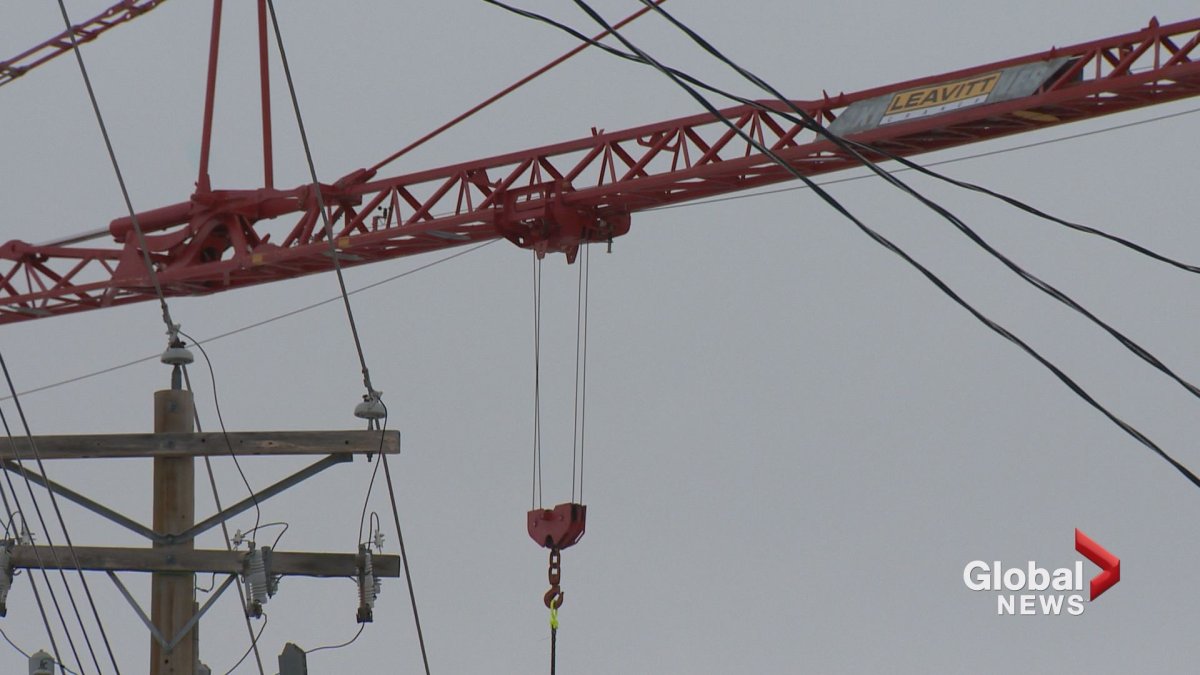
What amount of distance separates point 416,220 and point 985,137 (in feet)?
28.2

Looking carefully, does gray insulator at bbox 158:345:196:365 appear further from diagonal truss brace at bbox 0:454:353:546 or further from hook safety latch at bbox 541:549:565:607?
hook safety latch at bbox 541:549:565:607

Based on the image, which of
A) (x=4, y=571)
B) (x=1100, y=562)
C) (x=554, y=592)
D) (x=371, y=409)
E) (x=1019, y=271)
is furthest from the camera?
(x=1100, y=562)

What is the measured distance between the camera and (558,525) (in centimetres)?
2342

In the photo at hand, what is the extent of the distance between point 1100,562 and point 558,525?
2091 cm

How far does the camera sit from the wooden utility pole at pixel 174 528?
13688mm

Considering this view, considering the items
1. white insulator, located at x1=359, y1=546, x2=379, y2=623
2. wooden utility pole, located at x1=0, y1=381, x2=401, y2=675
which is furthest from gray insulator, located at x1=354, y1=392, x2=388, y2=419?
white insulator, located at x1=359, y1=546, x2=379, y2=623

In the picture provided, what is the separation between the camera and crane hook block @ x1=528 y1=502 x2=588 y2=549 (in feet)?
76.7

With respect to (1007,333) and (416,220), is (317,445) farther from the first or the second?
(416,220)

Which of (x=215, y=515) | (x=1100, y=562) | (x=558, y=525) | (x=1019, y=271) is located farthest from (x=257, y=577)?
(x=1100, y=562)

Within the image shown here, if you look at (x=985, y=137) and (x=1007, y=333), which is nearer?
(x=1007, y=333)

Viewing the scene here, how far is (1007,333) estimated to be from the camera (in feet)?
34.2

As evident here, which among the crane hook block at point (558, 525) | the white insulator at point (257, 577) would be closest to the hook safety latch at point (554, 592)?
the crane hook block at point (558, 525)

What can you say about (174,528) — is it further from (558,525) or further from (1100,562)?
(1100,562)

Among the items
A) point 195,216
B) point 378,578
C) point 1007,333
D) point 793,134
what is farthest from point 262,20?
point 1007,333
